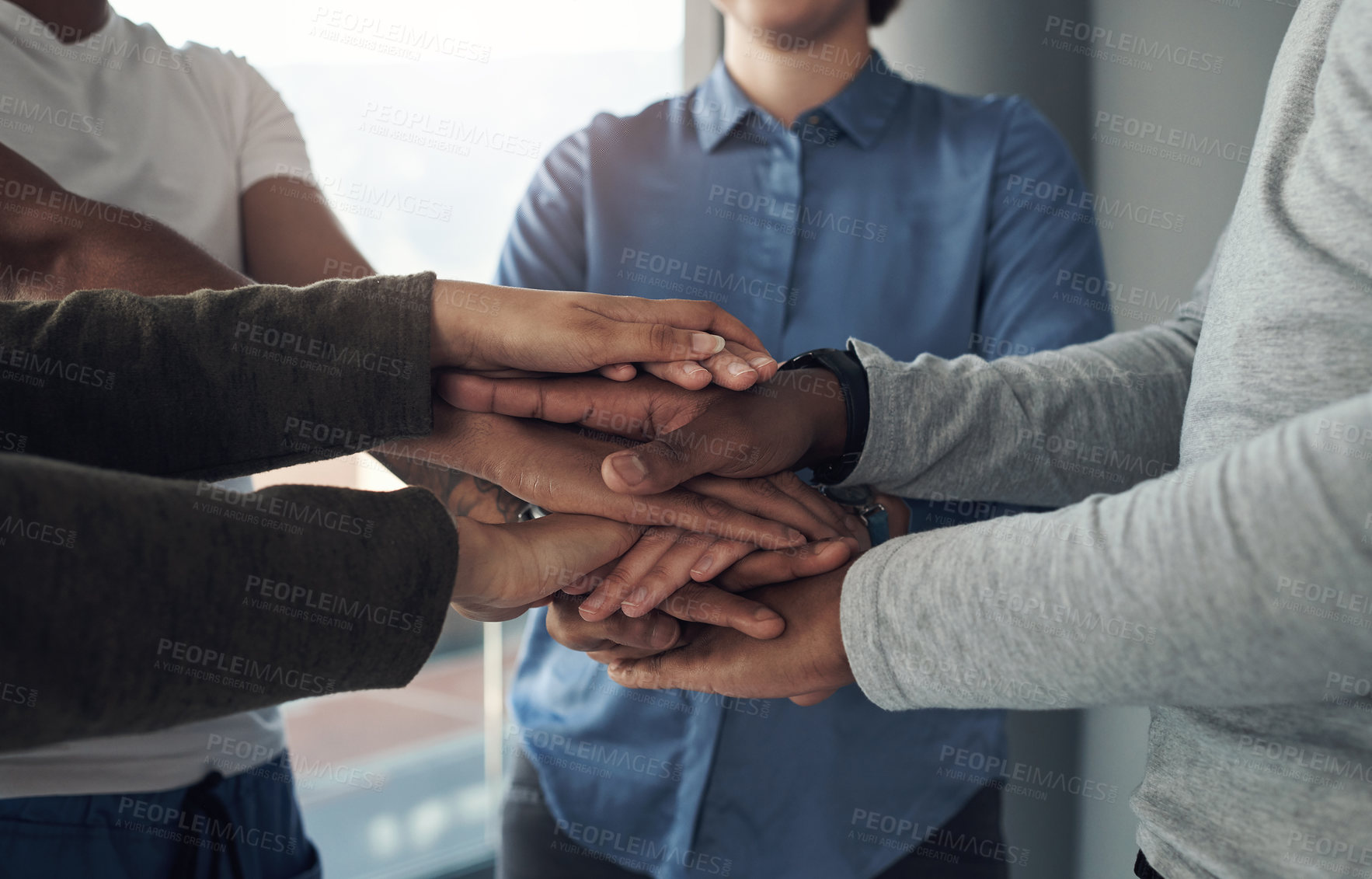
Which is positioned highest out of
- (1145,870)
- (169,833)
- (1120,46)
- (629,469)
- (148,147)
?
(1120,46)

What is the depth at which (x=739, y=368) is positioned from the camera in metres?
0.99

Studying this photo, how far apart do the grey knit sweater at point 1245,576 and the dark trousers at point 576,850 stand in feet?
1.91

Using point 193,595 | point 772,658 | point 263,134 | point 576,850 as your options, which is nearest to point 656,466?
point 772,658

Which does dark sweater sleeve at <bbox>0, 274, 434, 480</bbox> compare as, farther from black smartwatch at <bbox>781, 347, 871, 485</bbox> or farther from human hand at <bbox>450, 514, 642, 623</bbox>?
black smartwatch at <bbox>781, 347, 871, 485</bbox>

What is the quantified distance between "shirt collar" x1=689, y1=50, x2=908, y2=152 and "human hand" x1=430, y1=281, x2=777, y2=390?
1.89 feet

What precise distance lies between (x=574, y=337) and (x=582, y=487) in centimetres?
19

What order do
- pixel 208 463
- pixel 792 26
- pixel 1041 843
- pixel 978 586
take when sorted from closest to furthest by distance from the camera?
pixel 978 586 < pixel 208 463 < pixel 792 26 < pixel 1041 843

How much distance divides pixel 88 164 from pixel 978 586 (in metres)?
1.18

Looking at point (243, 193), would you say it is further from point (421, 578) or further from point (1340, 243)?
point (1340, 243)

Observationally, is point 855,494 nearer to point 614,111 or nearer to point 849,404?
point 849,404

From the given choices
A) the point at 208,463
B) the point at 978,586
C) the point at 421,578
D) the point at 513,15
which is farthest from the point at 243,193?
the point at 513,15

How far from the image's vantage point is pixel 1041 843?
2139 millimetres

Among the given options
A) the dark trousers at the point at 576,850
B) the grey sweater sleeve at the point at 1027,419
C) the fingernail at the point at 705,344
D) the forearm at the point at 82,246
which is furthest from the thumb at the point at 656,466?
the dark trousers at the point at 576,850

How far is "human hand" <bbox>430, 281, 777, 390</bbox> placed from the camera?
972 millimetres
